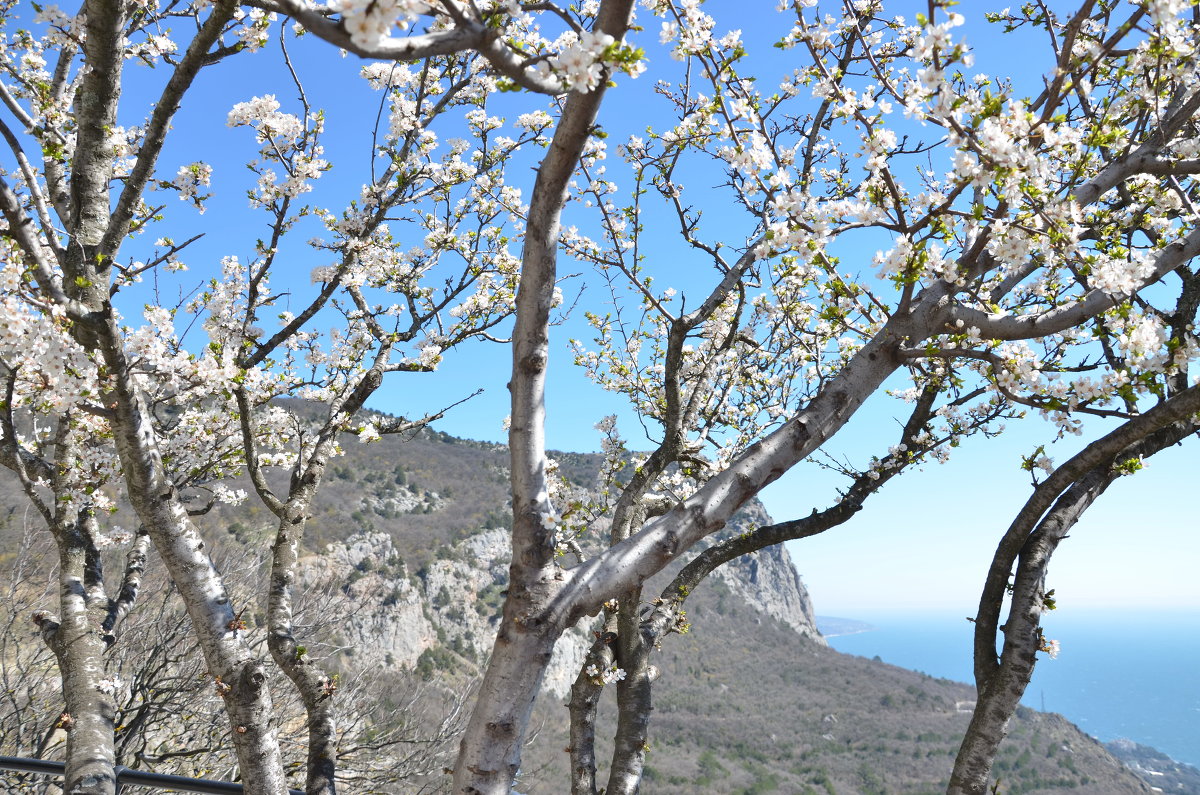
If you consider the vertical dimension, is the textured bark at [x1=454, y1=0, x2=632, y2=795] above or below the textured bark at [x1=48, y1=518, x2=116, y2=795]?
above

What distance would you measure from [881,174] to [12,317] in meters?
3.01

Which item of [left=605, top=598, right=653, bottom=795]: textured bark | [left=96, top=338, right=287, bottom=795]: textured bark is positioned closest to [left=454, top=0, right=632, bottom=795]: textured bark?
[left=96, top=338, right=287, bottom=795]: textured bark

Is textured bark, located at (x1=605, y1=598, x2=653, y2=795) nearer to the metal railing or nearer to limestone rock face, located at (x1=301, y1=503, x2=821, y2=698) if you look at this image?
the metal railing

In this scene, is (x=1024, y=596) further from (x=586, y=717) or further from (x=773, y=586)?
(x=773, y=586)

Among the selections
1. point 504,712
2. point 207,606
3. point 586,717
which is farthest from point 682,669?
point 504,712

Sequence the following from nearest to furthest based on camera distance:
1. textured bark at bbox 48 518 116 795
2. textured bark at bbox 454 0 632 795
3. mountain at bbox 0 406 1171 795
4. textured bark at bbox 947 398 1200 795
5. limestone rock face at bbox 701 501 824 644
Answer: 1. textured bark at bbox 454 0 632 795
2. textured bark at bbox 947 398 1200 795
3. textured bark at bbox 48 518 116 795
4. mountain at bbox 0 406 1171 795
5. limestone rock face at bbox 701 501 824 644

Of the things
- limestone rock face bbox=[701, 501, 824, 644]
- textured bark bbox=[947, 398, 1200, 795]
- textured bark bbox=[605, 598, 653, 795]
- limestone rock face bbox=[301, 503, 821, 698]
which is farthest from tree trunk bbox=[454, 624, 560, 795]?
limestone rock face bbox=[701, 501, 824, 644]

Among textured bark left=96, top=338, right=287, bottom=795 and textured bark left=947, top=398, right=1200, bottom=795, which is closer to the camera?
textured bark left=96, top=338, right=287, bottom=795

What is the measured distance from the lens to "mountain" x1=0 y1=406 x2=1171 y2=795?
102 ft

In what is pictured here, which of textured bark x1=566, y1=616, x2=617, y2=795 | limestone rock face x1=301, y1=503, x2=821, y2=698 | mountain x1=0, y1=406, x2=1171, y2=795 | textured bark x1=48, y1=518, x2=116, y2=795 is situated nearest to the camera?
textured bark x1=48, y1=518, x2=116, y2=795

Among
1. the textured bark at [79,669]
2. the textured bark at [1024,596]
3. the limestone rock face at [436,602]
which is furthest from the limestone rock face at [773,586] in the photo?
the textured bark at [79,669]

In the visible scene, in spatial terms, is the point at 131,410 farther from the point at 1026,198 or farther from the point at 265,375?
the point at 1026,198

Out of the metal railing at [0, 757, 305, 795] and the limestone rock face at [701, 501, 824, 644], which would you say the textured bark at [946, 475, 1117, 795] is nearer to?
the metal railing at [0, 757, 305, 795]

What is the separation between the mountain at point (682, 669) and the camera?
3094cm
